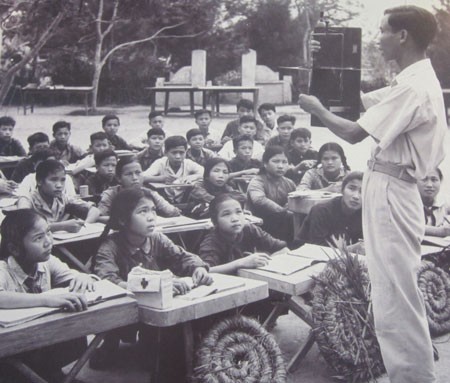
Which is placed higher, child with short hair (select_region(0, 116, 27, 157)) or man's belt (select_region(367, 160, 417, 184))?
man's belt (select_region(367, 160, 417, 184))

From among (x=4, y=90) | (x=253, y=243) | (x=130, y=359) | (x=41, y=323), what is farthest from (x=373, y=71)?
(x=41, y=323)

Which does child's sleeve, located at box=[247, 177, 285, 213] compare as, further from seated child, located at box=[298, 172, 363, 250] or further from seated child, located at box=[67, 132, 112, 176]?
seated child, located at box=[67, 132, 112, 176]

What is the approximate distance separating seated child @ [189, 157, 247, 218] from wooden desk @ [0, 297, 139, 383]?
9.58 feet

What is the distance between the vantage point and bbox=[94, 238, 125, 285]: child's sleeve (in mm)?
3178

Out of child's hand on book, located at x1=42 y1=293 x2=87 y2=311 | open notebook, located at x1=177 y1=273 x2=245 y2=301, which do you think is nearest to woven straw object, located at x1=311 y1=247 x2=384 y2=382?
open notebook, located at x1=177 y1=273 x2=245 y2=301

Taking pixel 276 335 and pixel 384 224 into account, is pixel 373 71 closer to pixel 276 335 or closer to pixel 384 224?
pixel 276 335

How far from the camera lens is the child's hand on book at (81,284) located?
271 cm

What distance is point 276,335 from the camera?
3.87 m

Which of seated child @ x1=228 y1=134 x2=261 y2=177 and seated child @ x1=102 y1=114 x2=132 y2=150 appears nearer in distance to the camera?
seated child @ x1=228 y1=134 x2=261 y2=177

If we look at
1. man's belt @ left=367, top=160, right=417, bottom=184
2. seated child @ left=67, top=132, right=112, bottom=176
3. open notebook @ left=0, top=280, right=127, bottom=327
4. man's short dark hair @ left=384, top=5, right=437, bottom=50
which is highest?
man's short dark hair @ left=384, top=5, right=437, bottom=50

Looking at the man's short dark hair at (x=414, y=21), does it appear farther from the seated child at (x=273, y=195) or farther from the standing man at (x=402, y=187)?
the seated child at (x=273, y=195)

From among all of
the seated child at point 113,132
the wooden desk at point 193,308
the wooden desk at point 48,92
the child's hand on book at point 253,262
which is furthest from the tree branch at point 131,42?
the wooden desk at point 193,308

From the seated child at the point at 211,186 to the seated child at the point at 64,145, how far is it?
1944 mm

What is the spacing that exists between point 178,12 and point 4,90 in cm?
237
